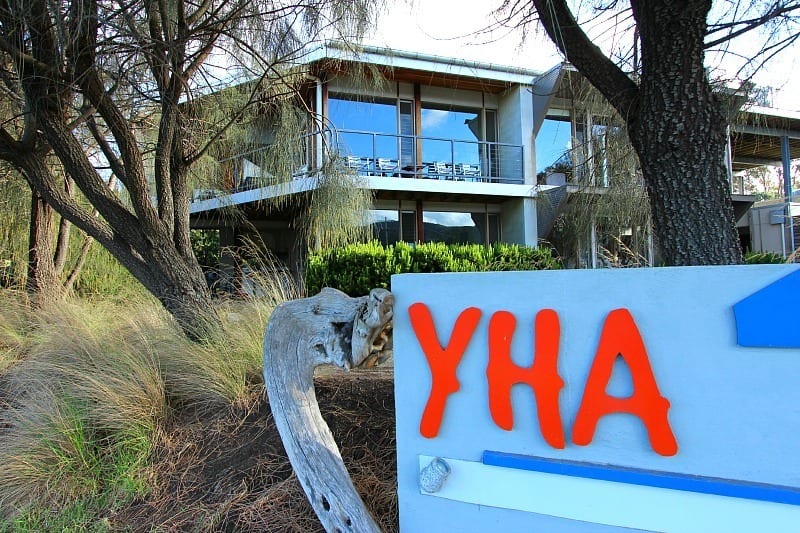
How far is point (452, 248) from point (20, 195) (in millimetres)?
7594

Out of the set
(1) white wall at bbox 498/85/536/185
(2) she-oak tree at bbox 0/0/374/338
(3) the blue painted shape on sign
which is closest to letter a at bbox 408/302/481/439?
(3) the blue painted shape on sign

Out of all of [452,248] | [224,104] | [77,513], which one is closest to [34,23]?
[224,104]

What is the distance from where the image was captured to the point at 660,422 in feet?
6.01

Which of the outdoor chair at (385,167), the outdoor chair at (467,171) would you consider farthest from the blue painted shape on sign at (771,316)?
the outdoor chair at (467,171)

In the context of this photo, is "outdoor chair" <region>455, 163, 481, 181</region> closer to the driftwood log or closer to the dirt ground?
the dirt ground

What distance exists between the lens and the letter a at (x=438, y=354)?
221 centimetres

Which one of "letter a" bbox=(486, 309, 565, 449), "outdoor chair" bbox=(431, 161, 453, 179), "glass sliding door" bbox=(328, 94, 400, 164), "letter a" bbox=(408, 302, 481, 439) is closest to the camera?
"letter a" bbox=(486, 309, 565, 449)

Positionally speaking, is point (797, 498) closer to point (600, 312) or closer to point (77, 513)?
point (600, 312)

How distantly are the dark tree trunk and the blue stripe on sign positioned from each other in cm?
164

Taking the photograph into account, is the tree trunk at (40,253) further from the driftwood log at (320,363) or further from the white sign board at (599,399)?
the white sign board at (599,399)

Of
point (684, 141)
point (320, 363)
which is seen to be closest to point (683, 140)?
point (684, 141)

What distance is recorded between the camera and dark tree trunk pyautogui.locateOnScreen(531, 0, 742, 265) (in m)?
3.03

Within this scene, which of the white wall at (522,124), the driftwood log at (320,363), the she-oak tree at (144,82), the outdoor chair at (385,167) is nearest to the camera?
the driftwood log at (320,363)

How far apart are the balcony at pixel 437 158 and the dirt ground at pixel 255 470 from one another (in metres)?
8.62
